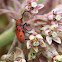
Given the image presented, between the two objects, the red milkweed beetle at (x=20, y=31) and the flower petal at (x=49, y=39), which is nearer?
the flower petal at (x=49, y=39)

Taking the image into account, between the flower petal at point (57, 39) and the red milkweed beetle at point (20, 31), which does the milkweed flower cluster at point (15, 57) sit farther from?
the flower petal at point (57, 39)

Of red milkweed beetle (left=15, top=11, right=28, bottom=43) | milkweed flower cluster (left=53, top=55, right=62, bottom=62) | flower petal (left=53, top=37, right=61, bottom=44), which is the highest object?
red milkweed beetle (left=15, top=11, right=28, bottom=43)

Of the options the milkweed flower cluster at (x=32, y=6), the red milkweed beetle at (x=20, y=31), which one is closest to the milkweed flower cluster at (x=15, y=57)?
the red milkweed beetle at (x=20, y=31)

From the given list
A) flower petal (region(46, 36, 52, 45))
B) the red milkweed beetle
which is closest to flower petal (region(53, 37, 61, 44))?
flower petal (region(46, 36, 52, 45))

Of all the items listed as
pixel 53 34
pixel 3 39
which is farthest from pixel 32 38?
pixel 3 39

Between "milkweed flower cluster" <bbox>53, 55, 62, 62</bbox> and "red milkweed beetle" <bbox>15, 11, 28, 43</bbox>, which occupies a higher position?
"red milkweed beetle" <bbox>15, 11, 28, 43</bbox>

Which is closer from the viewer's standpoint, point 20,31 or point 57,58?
point 57,58

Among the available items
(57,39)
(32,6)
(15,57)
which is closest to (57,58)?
(57,39)

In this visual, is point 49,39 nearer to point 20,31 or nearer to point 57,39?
point 57,39

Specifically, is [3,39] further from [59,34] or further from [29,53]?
[59,34]

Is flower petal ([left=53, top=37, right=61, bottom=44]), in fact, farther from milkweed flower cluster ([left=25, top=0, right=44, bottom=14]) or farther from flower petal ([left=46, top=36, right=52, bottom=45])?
milkweed flower cluster ([left=25, top=0, right=44, bottom=14])

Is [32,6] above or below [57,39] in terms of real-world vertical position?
above
